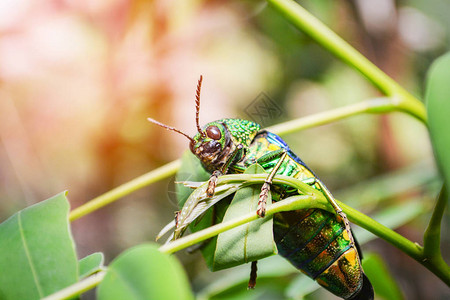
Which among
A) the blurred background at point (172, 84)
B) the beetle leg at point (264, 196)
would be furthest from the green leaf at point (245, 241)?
the blurred background at point (172, 84)

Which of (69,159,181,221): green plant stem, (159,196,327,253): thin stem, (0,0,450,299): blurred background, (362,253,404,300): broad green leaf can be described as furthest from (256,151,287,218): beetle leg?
(0,0,450,299): blurred background

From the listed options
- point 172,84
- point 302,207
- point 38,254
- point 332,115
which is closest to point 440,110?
point 302,207

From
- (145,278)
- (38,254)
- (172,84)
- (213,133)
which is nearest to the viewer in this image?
(145,278)

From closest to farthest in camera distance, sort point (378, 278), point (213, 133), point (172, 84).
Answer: point (213, 133)
point (378, 278)
point (172, 84)

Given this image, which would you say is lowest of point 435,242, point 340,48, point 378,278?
point 378,278

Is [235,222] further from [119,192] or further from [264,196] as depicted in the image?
[119,192]

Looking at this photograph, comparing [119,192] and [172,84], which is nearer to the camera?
[119,192]

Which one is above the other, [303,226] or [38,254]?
[38,254]
